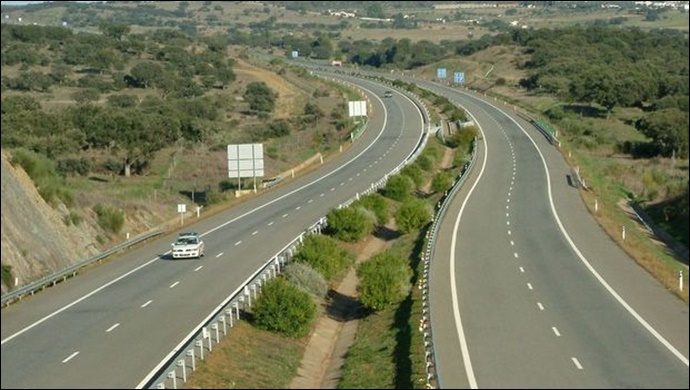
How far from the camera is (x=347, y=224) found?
184ft

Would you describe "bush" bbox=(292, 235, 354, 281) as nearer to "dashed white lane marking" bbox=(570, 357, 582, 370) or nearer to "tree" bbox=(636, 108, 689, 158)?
"dashed white lane marking" bbox=(570, 357, 582, 370)

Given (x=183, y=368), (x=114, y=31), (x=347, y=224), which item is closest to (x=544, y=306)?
(x=183, y=368)

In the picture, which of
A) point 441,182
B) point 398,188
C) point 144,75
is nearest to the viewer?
point 398,188

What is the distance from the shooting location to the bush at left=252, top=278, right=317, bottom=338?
33.5 m

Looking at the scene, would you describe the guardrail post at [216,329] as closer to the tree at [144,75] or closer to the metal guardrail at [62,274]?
the metal guardrail at [62,274]

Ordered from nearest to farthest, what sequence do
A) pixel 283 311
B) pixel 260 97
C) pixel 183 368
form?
pixel 183 368, pixel 283 311, pixel 260 97

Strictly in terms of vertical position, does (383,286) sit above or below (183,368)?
below

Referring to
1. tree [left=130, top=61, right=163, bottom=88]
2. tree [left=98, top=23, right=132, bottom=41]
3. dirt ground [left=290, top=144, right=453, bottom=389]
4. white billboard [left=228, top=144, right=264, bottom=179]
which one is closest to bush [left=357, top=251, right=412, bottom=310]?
dirt ground [left=290, top=144, right=453, bottom=389]

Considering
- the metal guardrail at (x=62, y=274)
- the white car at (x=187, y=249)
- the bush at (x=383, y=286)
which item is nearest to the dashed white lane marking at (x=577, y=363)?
the bush at (x=383, y=286)

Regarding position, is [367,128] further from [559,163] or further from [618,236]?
[618,236]

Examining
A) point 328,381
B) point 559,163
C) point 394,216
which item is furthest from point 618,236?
point 559,163

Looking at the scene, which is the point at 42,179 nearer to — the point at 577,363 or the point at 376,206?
the point at 376,206

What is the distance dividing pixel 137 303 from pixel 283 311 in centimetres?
557

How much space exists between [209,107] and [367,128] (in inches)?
672
